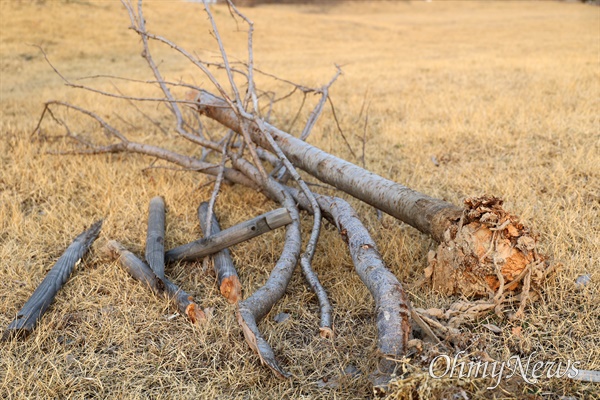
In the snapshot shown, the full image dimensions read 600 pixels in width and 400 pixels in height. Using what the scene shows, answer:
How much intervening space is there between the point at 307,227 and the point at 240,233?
91 centimetres

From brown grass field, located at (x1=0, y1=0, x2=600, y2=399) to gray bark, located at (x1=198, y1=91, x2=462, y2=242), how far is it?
15.3 inches

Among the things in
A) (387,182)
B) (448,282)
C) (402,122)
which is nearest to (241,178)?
(387,182)

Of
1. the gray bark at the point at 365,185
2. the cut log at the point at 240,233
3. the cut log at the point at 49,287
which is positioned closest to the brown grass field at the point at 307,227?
the cut log at the point at 49,287

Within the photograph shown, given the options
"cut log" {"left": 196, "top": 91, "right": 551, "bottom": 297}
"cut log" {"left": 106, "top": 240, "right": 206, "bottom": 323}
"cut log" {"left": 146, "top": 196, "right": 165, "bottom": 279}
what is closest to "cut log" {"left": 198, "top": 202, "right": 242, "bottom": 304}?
"cut log" {"left": 106, "top": 240, "right": 206, "bottom": 323}

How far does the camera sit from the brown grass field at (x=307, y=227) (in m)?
2.58

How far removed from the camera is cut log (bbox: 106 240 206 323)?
3025mm

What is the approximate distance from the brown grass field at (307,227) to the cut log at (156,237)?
150 mm

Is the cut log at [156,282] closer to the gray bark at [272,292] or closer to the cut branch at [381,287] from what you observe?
the gray bark at [272,292]

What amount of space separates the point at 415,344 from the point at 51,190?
4167 millimetres

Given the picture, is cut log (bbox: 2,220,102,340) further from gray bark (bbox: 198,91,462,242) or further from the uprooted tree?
gray bark (bbox: 198,91,462,242)

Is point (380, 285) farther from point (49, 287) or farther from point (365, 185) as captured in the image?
point (49, 287)

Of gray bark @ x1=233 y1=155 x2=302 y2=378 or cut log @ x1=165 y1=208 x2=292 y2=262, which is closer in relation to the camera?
gray bark @ x1=233 y1=155 x2=302 y2=378

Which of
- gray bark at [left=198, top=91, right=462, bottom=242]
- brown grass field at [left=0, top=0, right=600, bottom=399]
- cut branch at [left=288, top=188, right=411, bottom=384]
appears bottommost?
brown grass field at [left=0, top=0, right=600, bottom=399]

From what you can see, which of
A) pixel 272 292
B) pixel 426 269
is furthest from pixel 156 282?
pixel 426 269
